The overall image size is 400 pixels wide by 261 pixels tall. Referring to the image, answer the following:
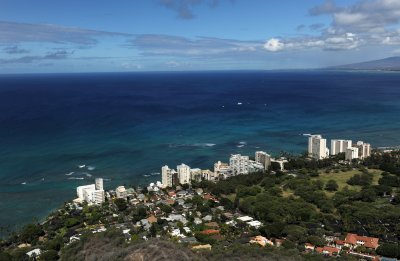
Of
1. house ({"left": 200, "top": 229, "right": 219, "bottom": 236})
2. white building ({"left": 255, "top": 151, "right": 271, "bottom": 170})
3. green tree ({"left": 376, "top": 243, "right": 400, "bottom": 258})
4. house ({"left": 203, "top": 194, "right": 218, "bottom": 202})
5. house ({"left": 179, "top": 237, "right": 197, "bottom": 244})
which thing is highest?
white building ({"left": 255, "top": 151, "right": 271, "bottom": 170})

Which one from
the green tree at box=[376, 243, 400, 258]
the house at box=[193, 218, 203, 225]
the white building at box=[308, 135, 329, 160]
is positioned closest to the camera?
the green tree at box=[376, 243, 400, 258]

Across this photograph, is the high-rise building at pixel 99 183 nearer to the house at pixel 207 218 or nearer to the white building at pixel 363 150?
the house at pixel 207 218

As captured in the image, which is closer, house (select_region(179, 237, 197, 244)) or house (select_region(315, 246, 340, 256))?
house (select_region(315, 246, 340, 256))

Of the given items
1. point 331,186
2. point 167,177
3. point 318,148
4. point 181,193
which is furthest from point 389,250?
point 318,148

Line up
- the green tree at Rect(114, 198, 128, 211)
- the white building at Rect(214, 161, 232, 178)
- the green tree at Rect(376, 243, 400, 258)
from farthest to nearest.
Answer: the white building at Rect(214, 161, 232, 178), the green tree at Rect(114, 198, 128, 211), the green tree at Rect(376, 243, 400, 258)

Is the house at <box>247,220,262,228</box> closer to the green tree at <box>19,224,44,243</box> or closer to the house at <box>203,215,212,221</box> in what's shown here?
the house at <box>203,215,212,221</box>

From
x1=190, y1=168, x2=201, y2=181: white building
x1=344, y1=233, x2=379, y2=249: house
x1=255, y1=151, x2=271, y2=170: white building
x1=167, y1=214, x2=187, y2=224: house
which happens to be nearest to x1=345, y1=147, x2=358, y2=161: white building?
x1=255, y1=151, x2=271, y2=170: white building
